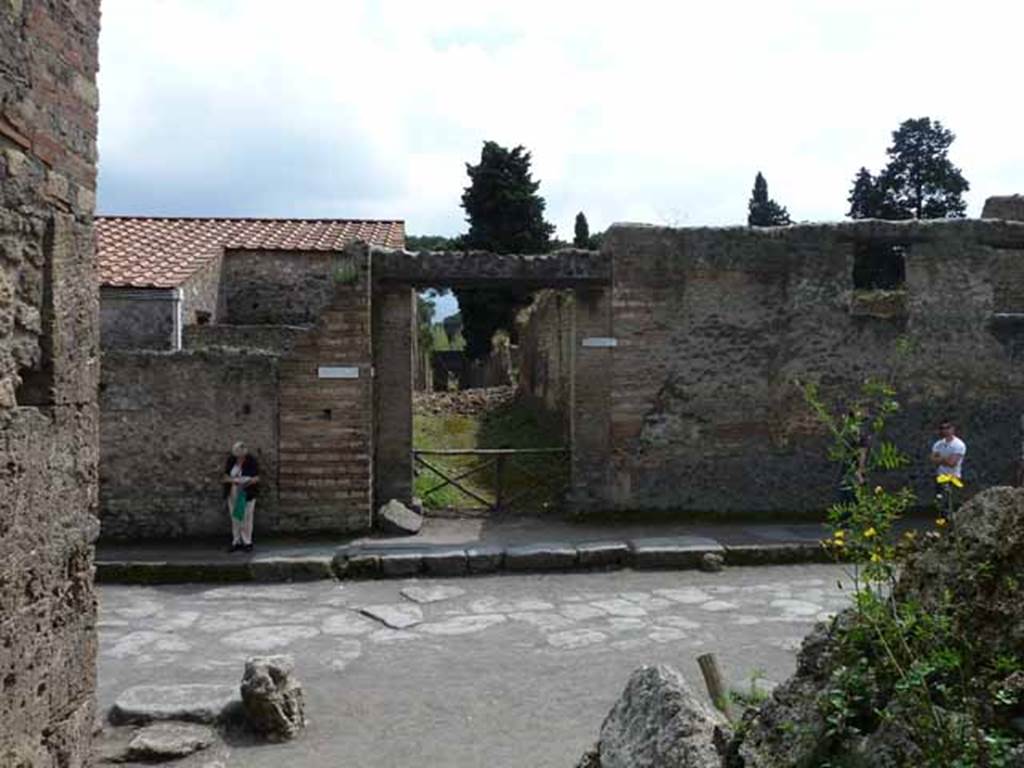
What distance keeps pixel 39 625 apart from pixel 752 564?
7324 mm

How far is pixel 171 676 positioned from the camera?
600 cm

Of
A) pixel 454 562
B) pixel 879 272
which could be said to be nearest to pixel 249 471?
pixel 454 562

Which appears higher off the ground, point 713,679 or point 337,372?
point 337,372

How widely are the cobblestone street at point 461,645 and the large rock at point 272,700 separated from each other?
104 millimetres

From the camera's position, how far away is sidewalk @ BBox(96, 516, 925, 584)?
881 cm

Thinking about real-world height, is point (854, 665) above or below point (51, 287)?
below

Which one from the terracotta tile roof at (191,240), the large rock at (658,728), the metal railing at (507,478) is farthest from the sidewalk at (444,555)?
the large rock at (658,728)

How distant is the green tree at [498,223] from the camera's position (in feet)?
98.6

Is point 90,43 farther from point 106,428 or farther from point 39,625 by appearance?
point 106,428

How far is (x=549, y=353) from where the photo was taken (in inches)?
632

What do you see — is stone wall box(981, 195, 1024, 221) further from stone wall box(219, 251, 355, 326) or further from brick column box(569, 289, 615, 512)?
stone wall box(219, 251, 355, 326)

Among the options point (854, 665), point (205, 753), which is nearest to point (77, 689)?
point (205, 753)

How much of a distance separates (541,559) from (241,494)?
323cm

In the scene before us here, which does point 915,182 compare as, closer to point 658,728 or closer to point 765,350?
point 765,350
